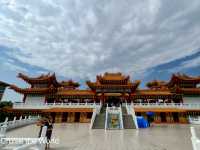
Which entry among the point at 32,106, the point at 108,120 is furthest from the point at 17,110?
the point at 108,120

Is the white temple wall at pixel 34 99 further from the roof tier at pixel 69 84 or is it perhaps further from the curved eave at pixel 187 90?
the curved eave at pixel 187 90

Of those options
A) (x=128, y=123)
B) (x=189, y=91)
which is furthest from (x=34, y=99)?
(x=189, y=91)

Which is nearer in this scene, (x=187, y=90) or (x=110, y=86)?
(x=187, y=90)

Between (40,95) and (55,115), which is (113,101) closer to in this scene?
(55,115)

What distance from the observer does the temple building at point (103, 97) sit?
79.5ft

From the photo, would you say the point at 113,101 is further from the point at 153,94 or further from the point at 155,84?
the point at 155,84

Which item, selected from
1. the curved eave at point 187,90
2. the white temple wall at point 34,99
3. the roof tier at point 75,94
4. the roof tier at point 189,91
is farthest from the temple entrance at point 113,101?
the white temple wall at point 34,99

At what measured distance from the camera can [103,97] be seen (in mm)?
29812

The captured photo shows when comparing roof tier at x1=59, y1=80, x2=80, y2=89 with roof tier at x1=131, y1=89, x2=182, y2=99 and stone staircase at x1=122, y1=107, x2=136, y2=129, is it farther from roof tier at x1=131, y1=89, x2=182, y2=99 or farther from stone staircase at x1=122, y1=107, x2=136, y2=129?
stone staircase at x1=122, y1=107, x2=136, y2=129

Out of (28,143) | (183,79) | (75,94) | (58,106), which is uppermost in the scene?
(183,79)

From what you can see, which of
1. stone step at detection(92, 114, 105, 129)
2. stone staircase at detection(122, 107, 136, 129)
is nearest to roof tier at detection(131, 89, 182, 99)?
stone staircase at detection(122, 107, 136, 129)

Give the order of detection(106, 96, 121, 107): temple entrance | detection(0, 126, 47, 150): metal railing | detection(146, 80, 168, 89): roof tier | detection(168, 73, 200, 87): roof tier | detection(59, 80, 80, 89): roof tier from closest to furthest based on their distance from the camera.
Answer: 1. detection(0, 126, 47, 150): metal railing
2. detection(168, 73, 200, 87): roof tier
3. detection(106, 96, 121, 107): temple entrance
4. detection(146, 80, 168, 89): roof tier
5. detection(59, 80, 80, 89): roof tier

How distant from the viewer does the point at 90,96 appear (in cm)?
3125

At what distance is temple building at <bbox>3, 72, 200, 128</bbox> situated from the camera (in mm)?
24234
